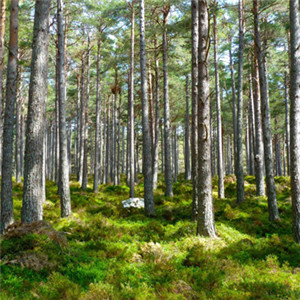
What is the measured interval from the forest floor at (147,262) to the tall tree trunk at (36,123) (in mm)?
815

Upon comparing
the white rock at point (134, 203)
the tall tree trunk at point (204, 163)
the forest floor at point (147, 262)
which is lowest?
the forest floor at point (147, 262)

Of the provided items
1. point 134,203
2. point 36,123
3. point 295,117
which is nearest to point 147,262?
point 36,123

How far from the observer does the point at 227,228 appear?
8.02 m

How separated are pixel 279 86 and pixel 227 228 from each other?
→ 63.6 ft

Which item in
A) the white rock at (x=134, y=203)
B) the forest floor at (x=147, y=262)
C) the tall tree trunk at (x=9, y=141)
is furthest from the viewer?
the white rock at (x=134, y=203)

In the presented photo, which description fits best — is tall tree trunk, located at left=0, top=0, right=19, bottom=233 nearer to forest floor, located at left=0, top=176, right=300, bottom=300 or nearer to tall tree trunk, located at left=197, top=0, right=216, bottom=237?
forest floor, located at left=0, top=176, right=300, bottom=300

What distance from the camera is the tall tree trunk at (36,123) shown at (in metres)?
6.32

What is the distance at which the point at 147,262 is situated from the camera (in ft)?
17.8

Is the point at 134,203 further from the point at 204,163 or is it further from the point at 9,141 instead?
the point at 9,141

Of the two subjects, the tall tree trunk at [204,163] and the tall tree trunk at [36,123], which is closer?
the tall tree trunk at [36,123]

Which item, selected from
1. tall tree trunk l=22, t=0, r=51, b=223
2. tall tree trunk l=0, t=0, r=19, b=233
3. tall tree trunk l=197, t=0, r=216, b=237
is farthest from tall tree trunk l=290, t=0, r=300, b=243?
tall tree trunk l=0, t=0, r=19, b=233

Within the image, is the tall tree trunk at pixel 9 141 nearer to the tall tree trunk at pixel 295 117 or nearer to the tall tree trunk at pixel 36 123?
the tall tree trunk at pixel 36 123

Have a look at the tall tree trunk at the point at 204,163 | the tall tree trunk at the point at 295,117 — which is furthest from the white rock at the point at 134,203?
the tall tree trunk at the point at 295,117

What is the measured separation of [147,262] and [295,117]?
564cm
